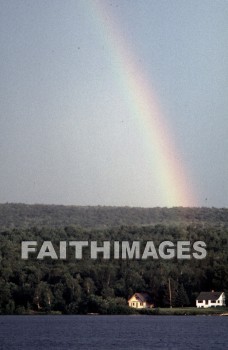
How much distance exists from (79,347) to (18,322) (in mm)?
33894

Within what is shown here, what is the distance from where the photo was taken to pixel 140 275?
120m

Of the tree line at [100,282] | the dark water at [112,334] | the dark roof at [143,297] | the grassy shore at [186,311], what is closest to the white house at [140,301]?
the dark roof at [143,297]

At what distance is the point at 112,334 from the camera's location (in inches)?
3007

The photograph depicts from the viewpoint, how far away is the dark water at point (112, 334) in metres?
65.9

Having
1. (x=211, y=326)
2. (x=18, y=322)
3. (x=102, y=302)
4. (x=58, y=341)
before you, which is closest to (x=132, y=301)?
(x=102, y=302)

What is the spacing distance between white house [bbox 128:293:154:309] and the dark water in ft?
46.3

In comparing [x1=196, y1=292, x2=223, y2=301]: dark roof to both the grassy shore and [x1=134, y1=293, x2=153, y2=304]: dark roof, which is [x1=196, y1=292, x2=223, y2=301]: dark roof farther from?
[x1=134, y1=293, x2=153, y2=304]: dark roof

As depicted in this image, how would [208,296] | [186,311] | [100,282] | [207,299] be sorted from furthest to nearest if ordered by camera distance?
1. [100,282]
2. [208,296]
3. [207,299]
4. [186,311]

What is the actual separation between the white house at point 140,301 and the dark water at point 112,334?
14.1m

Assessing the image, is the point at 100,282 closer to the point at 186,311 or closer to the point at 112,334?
the point at 186,311

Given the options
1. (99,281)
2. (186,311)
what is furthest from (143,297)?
(186,311)

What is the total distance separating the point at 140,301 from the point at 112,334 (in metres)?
39.1

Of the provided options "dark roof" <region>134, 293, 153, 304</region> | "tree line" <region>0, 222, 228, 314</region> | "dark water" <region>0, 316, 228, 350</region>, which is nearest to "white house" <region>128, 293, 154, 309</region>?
"dark roof" <region>134, 293, 153, 304</region>

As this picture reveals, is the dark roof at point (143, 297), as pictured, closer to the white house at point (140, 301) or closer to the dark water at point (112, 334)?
the white house at point (140, 301)
